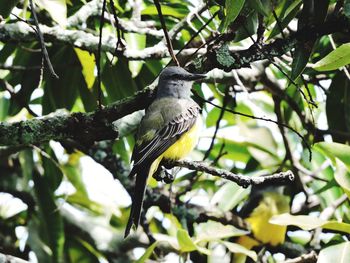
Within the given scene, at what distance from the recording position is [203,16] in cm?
425

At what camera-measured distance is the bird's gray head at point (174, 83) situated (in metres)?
3.33

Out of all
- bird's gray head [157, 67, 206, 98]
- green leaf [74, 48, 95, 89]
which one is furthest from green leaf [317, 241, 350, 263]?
green leaf [74, 48, 95, 89]

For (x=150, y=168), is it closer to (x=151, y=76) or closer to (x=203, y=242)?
(x=203, y=242)

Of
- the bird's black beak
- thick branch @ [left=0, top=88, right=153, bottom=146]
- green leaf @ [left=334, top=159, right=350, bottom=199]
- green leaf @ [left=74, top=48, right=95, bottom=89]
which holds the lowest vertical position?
green leaf @ [left=334, top=159, right=350, bottom=199]

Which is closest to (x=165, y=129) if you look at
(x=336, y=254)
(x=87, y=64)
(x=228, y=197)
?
(x=87, y=64)

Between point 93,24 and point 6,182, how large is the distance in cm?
133

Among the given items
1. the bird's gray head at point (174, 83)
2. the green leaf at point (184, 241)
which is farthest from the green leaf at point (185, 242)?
the bird's gray head at point (174, 83)

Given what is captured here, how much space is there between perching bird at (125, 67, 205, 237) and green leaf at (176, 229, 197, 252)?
0.38 m

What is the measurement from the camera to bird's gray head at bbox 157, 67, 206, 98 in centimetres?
333

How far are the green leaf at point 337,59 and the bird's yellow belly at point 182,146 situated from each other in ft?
3.61

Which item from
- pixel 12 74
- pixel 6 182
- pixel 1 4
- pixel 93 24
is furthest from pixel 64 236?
pixel 1 4

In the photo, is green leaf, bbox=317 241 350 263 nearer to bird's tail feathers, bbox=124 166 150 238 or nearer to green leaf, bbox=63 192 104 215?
bird's tail feathers, bbox=124 166 150 238

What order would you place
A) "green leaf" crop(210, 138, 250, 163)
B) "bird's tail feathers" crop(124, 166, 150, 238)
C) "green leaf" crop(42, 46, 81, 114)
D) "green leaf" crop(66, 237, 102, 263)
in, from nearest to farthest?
"bird's tail feathers" crop(124, 166, 150, 238), "green leaf" crop(42, 46, 81, 114), "green leaf" crop(66, 237, 102, 263), "green leaf" crop(210, 138, 250, 163)

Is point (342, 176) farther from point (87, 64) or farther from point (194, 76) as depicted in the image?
point (87, 64)
